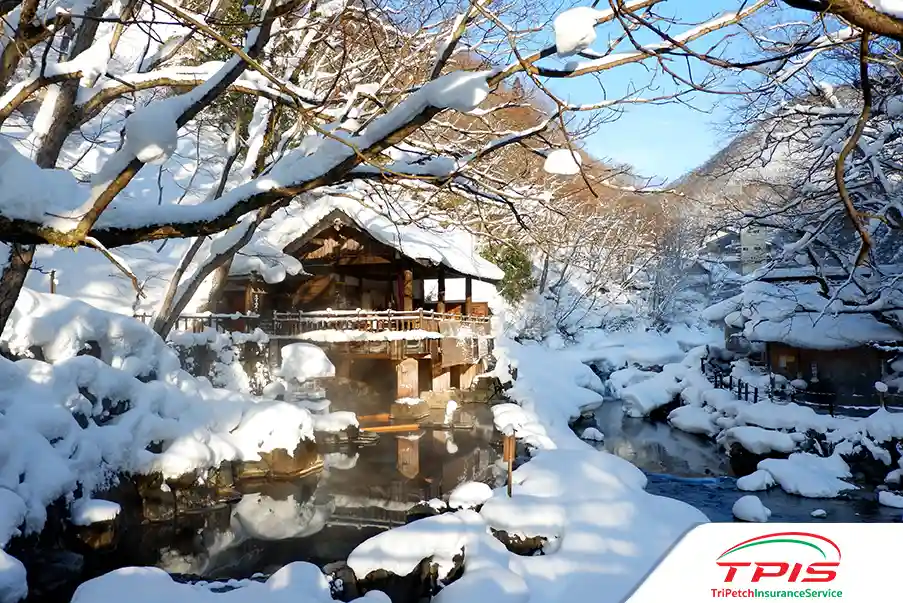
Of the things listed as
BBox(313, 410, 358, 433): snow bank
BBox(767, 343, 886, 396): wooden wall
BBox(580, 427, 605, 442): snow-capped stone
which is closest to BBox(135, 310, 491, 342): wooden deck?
BBox(313, 410, 358, 433): snow bank

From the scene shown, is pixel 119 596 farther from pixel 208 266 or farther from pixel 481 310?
pixel 481 310

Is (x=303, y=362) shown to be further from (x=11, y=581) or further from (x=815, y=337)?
(x=815, y=337)

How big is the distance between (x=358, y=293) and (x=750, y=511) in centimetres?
1640

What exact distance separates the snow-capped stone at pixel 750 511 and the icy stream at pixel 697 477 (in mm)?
234

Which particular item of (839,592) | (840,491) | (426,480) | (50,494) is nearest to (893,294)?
(840,491)

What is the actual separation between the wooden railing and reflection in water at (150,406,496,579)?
370 centimetres

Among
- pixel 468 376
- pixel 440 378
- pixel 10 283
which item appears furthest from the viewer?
pixel 468 376

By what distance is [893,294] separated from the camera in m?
15.0

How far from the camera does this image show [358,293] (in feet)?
76.3

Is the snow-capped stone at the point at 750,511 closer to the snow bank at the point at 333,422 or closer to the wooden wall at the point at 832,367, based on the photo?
the snow bank at the point at 333,422

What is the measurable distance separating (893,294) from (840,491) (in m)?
5.83

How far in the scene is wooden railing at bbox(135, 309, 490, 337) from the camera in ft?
57.9

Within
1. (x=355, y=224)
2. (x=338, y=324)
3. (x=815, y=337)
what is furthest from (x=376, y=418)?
(x=815, y=337)

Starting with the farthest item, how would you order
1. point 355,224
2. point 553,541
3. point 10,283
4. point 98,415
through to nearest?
point 355,224
point 98,415
point 553,541
point 10,283
